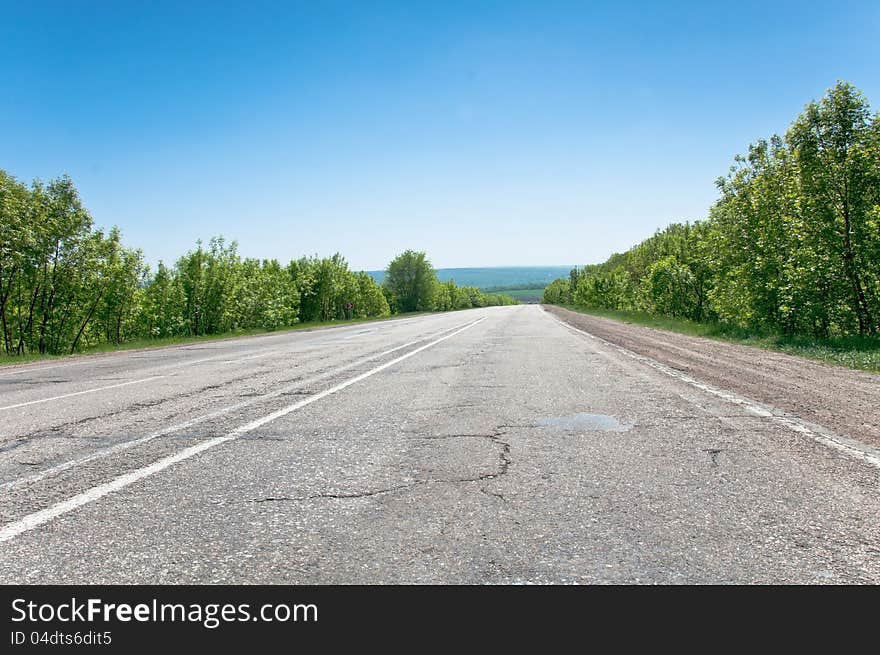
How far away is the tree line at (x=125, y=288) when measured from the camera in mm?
23500

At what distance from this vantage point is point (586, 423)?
5496 millimetres

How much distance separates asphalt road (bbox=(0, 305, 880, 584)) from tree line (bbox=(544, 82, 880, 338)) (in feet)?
31.4

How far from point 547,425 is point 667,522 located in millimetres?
2519

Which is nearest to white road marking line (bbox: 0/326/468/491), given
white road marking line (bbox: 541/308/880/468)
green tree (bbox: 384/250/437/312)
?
white road marking line (bbox: 541/308/880/468)

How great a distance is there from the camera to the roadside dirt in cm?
558

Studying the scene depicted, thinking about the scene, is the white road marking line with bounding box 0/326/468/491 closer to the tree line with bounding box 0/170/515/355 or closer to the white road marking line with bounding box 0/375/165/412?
the white road marking line with bounding box 0/375/165/412

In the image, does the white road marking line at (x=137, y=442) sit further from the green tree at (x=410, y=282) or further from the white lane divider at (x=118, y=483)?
the green tree at (x=410, y=282)

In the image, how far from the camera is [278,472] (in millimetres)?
3920

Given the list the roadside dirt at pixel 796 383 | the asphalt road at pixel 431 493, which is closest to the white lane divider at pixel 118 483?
the asphalt road at pixel 431 493

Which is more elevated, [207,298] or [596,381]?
[207,298]

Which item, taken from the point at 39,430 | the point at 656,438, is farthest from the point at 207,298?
the point at 656,438
